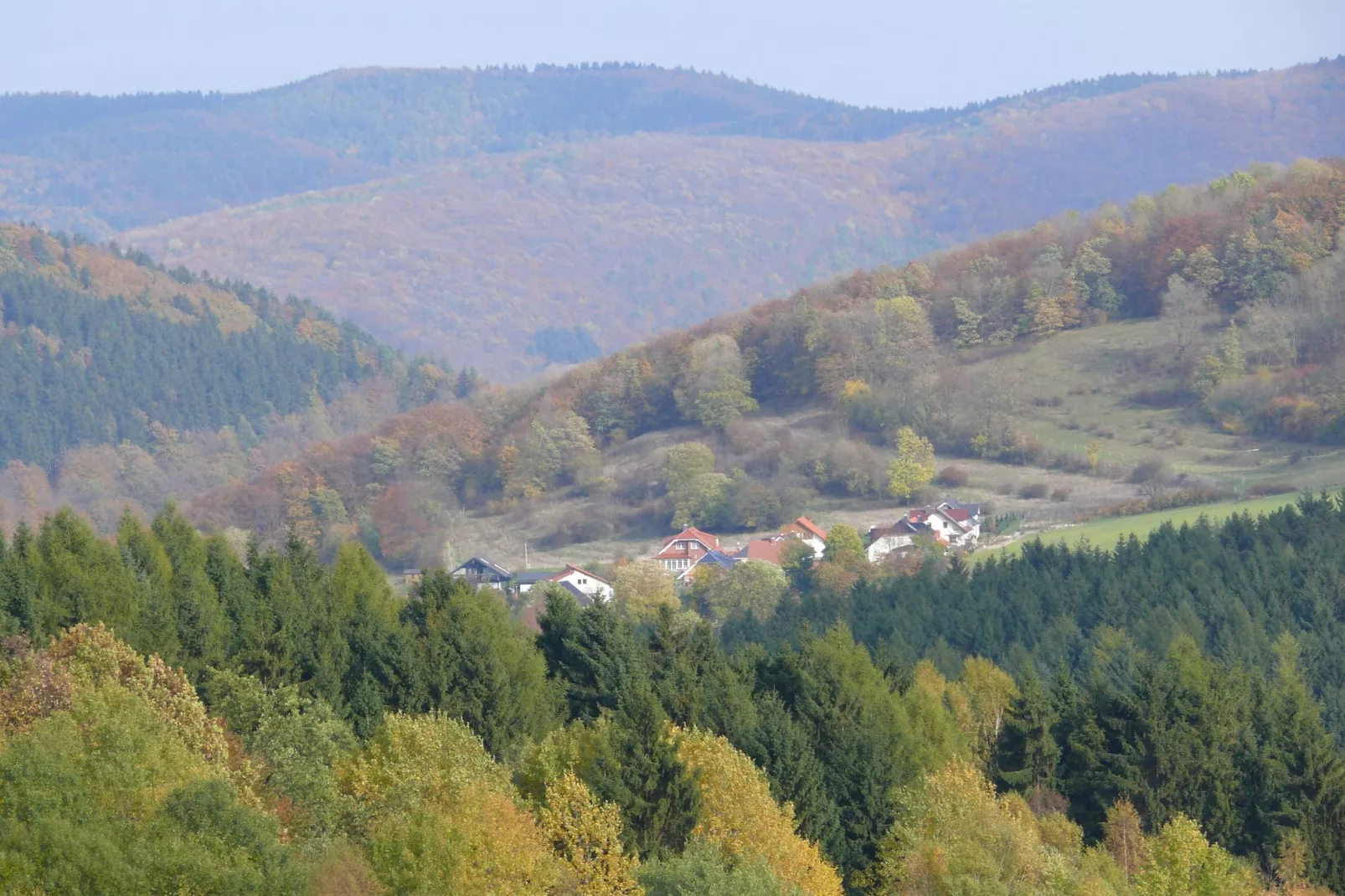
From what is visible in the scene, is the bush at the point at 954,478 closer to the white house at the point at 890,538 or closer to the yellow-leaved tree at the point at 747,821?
the white house at the point at 890,538

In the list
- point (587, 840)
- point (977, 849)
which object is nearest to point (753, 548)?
point (977, 849)

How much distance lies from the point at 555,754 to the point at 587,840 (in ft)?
13.4

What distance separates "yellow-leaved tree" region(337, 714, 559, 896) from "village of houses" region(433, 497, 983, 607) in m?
71.6

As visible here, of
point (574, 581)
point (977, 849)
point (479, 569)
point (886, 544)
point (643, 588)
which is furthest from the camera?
point (479, 569)

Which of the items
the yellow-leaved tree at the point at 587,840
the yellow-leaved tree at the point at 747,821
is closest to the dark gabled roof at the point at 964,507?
the yellow-leaved tree at the point at 747,821

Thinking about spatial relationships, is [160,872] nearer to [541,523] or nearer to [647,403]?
[541,523]

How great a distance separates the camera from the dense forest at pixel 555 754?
33938mm

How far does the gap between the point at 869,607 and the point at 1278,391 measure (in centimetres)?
5060

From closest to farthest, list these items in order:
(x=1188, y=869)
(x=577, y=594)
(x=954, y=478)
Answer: (x=1188, y=869) < (x=577, y=594) < (x=954, y=478)

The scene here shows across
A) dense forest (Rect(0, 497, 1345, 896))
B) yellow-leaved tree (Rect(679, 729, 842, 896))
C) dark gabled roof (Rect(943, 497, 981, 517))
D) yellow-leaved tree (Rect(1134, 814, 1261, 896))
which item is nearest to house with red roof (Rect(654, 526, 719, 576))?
dark gabled roof (Rect(943, 497, 981, 517))

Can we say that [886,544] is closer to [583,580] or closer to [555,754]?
[583,580]

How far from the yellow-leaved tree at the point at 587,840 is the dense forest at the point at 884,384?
9124cm

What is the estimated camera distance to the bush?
132125mm

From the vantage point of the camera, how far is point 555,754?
42188 mm
